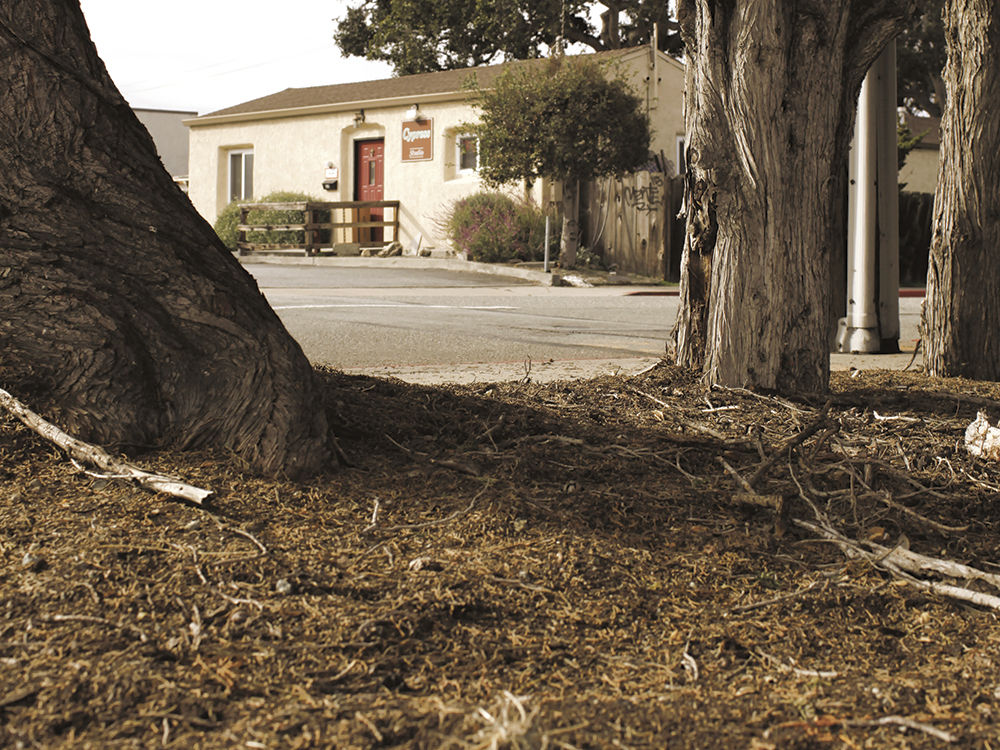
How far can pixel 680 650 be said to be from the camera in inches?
105

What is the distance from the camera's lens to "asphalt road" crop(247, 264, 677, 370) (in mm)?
9016

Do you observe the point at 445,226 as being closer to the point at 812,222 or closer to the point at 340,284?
the point at 340,284

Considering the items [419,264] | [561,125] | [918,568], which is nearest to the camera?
[918,568]

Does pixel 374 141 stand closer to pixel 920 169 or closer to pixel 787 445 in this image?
pixel 920 169

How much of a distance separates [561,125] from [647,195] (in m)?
3.66

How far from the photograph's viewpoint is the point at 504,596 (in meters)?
2.88

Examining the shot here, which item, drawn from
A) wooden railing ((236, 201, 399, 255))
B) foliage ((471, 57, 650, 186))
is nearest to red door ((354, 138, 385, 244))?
wooden railing ((236, 201, 399, 255))

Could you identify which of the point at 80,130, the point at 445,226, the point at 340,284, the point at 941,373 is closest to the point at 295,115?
the point at 445,226

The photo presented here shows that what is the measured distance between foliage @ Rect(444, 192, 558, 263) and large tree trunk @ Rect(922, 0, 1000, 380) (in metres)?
18.3

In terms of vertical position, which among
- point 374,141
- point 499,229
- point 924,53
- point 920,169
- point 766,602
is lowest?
point 766,602

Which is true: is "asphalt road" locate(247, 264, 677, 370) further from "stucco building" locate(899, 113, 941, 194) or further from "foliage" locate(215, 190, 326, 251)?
"stucco building" locate(899, 113, 941, 194)

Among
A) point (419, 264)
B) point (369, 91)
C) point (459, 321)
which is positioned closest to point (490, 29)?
point (369, 91)

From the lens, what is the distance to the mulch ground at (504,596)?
7.44 feet

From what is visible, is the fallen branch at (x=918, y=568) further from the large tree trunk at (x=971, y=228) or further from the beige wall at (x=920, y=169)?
the beige wall at (x=920, y=169)
